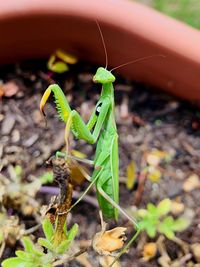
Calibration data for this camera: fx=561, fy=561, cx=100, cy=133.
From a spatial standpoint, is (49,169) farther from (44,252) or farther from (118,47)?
(118,47)

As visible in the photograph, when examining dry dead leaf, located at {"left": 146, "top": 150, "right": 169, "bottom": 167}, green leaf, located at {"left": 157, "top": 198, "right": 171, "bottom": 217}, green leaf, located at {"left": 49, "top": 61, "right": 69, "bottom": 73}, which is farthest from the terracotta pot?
green leaf, located at {"left": 157, "top": 198, "right": 171, "bottom": 217}

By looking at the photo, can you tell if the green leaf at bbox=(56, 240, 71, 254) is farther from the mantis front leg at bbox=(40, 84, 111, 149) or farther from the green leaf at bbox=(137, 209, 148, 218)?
the green leaf at bbox=(137, 209, 148, 218)

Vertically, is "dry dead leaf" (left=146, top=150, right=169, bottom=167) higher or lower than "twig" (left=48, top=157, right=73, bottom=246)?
lower

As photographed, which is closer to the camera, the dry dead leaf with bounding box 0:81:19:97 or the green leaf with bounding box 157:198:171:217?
the green leaf with bounding box 157:198:171:217

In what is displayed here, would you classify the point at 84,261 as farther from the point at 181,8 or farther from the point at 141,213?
the point at 181,8

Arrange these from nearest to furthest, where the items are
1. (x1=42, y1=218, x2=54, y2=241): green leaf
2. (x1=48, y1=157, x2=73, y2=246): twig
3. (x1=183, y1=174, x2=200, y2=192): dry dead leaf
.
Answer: (x1=48, y1=157, x2=73, y2=246): twig, (x1=42, y1=218, x2=54, y2=241): green leaf, (x1=183, y1=174, x2=200, y2=192): dry dead leaf

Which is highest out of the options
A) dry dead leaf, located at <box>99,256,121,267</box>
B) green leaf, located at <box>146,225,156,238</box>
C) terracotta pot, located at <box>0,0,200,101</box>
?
terracotta pot, located at <box>0,0,200,101</box>

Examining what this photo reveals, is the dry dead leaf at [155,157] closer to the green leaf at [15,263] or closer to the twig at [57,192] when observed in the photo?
the twig at [57,192]
